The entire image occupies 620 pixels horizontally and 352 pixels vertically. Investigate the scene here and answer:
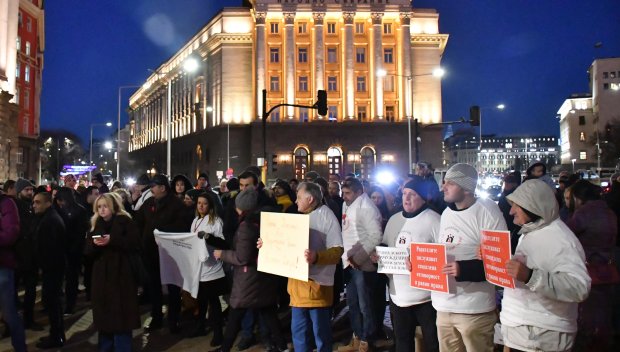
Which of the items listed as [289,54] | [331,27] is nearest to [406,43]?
[331,27]

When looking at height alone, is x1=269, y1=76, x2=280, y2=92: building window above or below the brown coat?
above

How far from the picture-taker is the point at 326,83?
6234cm

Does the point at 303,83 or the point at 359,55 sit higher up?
the point at 359,55

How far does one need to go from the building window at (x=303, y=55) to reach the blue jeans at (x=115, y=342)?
58.9 metres

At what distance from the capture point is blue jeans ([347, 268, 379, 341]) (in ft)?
22.3

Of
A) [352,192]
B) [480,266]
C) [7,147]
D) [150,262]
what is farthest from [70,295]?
[7,147]

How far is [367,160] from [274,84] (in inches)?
583

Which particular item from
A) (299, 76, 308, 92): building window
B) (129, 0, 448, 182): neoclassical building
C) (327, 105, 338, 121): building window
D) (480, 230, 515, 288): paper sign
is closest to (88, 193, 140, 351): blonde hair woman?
(480, 230, 515, 288): paper sign

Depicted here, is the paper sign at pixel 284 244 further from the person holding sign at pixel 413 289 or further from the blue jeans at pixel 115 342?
the blue jeans at pixel 115 342

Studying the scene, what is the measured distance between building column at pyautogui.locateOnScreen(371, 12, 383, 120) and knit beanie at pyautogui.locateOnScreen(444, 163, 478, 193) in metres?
57.3

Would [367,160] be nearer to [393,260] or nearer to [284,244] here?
[284,244]

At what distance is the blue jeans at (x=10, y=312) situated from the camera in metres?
6.26

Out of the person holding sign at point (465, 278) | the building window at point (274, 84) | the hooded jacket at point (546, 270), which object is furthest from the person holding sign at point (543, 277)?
the building window at point (274, 84)

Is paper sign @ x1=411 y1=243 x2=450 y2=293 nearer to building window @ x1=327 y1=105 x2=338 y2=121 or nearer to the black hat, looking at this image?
the black hat
